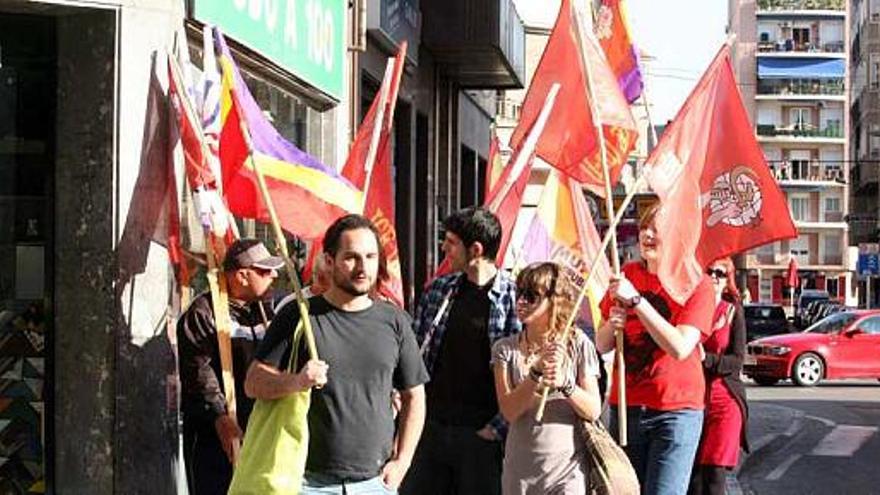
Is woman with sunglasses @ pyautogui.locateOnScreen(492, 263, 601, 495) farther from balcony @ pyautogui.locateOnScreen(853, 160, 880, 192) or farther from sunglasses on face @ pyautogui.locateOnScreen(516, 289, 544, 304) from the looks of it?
balcony @ pyautogui.locateOnScreen(853, 160, 880, 192)

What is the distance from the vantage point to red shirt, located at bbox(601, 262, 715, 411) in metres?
6.64

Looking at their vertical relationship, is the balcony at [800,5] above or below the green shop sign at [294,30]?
above

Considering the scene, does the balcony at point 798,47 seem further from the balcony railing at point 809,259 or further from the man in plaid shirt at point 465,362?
the man in plaid shirt at point 465,362

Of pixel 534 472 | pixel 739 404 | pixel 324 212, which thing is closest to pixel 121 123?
pixel 324 212

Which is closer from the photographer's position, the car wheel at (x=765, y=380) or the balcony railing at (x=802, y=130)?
the car wheel at (x=765, y=380)

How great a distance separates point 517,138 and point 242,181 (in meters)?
1.93

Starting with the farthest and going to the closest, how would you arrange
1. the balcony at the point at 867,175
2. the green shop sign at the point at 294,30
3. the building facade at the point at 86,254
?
the balcony at the point at 867,175 < the green shop sign at the point at 294,30 < the building facade at the point at 86,254

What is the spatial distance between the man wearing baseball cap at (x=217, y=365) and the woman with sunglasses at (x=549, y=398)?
1.10 metres

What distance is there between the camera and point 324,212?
6.71 m

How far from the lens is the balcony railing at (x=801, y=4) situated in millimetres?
101794

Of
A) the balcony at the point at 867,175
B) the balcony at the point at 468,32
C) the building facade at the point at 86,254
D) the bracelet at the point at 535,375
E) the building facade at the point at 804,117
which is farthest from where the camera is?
the building facade at the point at 804,117

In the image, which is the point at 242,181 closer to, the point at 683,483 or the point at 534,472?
the point at 534,472

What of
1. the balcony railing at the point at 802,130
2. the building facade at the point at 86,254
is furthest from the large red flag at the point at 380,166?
the balcony railing at the point at 802,130

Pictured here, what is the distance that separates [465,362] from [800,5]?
100966 millimetres
